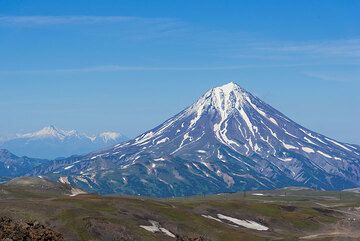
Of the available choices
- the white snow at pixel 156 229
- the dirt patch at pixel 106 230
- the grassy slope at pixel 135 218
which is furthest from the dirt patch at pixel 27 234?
the white snow at pixel 156 229

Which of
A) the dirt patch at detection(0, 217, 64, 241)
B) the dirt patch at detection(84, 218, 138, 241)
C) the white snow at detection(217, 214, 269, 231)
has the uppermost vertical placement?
the dirt patch at detection(0, 217, 64, 241)

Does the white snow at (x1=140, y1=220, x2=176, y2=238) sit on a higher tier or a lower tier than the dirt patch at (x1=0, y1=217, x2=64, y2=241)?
lower

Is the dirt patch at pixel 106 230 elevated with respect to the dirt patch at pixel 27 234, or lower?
lower

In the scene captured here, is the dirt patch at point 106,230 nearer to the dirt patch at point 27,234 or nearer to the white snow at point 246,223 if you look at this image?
the dirt patch at point 27,234

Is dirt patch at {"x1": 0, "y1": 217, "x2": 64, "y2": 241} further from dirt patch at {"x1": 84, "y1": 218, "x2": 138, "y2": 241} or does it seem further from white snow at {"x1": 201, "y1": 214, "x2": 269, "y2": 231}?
white snow at {"x1": 201, "y1": 214, "x2": 269, "y2": 231}

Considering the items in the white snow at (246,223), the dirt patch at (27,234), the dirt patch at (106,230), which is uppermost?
the dirt patch at (27,234)

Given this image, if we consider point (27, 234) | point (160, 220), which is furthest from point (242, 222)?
point (27, 234)

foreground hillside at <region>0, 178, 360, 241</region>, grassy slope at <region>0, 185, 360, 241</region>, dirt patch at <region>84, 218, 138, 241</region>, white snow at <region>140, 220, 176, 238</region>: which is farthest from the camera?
white snow at <region>140, 220, 176, 238</region>

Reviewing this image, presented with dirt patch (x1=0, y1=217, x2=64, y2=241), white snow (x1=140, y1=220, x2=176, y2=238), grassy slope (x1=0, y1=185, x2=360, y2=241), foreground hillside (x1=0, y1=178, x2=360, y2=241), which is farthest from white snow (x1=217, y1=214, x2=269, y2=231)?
dirt patch (x1=0, y1=217, x2=64, y2=241)

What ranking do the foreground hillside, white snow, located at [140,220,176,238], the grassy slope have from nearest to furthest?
the foreground hillside, the grassy slope, white snow, located at [140,220,176,238]

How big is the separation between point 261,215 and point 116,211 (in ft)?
193

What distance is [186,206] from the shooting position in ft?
586

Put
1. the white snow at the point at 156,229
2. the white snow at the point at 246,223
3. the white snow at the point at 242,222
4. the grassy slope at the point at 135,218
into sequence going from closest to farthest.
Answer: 1. the grassy slope at the point at 135,218
2. the white snow at the point at 156,229
3. the white snow at the point at 242,222
4. the white snow at the point at 246,223

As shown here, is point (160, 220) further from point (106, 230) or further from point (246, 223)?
point (246, 223)
